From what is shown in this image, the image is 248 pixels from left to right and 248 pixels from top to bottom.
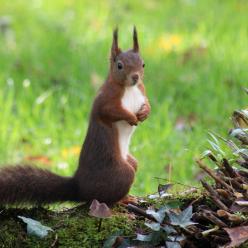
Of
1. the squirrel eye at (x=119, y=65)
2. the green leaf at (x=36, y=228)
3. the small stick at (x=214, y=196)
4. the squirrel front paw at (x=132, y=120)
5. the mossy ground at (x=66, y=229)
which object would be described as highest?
the squirrel eye at (x=119, y=65)

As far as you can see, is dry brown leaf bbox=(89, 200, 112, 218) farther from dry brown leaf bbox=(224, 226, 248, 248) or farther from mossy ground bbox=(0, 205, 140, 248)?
dry brown leaf bbox=(224, 226, 248, 248)

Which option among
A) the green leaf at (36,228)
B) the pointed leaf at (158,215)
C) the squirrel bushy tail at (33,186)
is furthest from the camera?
the squirrel bushy tail at (33,186)

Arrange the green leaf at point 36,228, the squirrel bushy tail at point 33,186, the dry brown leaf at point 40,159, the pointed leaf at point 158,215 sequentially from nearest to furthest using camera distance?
the pointed leaf at point 158,215, the green leaf at point 36,228, the squirrel bushy tail at point 33,186, the dry brown leaf at point 40,159

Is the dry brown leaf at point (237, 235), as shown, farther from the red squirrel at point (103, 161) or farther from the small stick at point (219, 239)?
the red squirrel at point (103, 161)

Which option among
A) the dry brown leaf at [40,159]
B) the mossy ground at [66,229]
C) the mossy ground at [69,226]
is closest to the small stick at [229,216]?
the mossy ground at [69,226]

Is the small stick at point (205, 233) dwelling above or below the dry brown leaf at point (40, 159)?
above

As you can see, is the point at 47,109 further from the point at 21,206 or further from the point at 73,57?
the point at 21,206

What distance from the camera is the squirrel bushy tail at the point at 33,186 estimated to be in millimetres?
2885

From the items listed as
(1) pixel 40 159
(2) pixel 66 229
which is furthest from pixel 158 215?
(1) pixel 40 159

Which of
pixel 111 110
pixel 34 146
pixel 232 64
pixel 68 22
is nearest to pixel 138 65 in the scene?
pixel 111 110

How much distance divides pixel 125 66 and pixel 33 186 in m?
0.59

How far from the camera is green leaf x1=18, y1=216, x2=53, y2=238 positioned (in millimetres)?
2621

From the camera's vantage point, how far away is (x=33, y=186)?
9.61 ft

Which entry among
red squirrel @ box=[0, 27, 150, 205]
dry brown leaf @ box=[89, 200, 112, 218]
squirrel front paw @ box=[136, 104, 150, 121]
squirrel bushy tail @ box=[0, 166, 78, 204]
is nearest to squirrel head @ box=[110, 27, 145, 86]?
red squirrel @ box=[0, 27, 150, 205]
